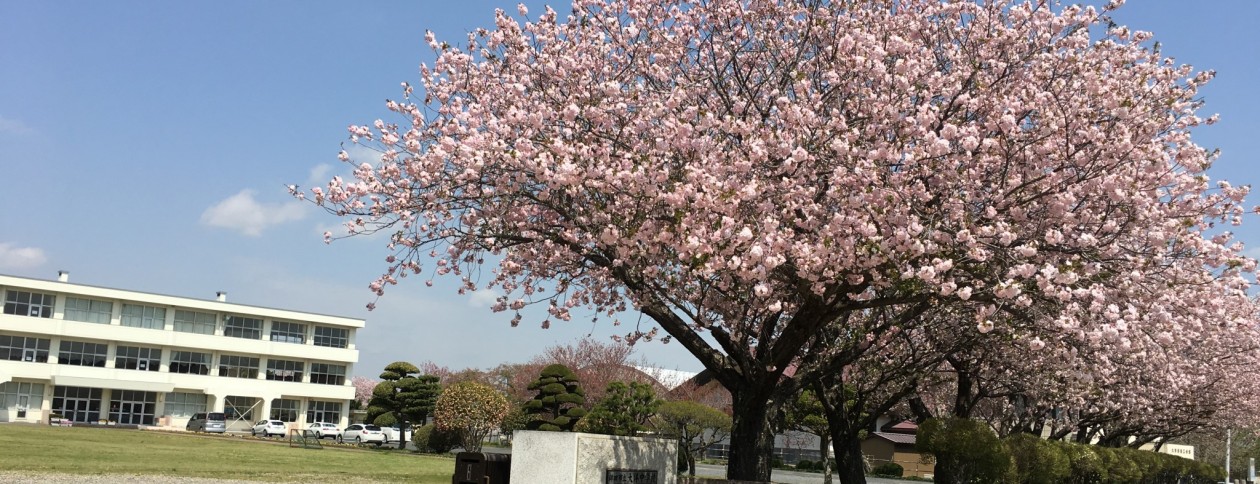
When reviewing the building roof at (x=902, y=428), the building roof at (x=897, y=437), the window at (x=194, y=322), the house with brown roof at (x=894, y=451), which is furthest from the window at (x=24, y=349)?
the building roof at (x=902, y=428)

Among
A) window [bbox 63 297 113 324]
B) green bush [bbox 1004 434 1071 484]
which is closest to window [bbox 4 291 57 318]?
window [bbox 63 297 113 324]

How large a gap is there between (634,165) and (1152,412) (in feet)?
74.0

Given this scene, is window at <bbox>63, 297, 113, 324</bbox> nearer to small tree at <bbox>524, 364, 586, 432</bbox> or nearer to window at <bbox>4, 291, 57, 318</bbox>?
window at <bbox>4, 291, 57, 318</bbox>

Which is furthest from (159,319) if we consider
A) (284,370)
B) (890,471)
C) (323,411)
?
(890,471)

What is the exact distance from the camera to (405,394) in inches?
1998

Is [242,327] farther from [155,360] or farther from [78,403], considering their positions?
[78,403]

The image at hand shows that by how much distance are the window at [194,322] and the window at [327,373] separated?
7.92 m

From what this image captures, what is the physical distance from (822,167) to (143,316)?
61.1 meters

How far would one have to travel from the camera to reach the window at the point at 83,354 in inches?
2371

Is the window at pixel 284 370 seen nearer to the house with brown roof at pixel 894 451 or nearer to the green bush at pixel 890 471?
the house with brown roof at pixel 894 451

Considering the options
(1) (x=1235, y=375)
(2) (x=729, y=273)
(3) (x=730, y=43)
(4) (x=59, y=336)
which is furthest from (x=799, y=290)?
(4) (x=59, y=336)

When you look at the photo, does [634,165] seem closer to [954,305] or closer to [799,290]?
[799,290]

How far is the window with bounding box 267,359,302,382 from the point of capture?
6897cm

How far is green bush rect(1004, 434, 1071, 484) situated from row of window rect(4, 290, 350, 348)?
185ft
